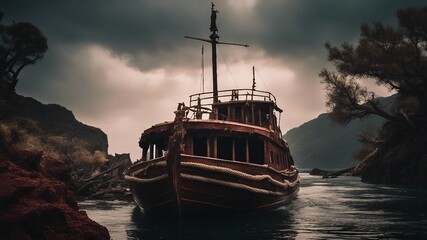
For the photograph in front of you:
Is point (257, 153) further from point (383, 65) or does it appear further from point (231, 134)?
point (383, 65)

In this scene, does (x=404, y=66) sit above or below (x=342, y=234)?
above

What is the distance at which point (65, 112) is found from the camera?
8775 centimetres

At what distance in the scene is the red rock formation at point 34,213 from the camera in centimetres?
539

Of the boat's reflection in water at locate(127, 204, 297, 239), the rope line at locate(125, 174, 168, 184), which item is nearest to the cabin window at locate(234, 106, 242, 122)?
the boat's reflection in water at locate(127, 204, 297, 239)

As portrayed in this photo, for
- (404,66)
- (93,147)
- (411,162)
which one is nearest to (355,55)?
(404,66)

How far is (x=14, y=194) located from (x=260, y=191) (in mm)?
9873

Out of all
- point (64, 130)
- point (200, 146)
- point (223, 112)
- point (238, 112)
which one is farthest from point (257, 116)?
point (64, 130)

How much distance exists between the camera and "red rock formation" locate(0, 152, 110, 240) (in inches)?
212

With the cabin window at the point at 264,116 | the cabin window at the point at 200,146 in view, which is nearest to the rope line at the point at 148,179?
the cabin window at the point at 200,146

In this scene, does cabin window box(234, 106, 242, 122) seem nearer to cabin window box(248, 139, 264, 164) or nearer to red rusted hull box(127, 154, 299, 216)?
cabin window box(248, 139, 264, 164)

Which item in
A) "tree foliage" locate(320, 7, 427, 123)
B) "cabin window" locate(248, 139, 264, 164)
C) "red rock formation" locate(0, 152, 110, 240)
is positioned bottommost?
"red rock formation" locate(0, 152, 110, 240)

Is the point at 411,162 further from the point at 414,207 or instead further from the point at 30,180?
the point at 30,180

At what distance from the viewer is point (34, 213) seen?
221 inches

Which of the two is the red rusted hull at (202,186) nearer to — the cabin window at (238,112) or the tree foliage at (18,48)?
the cabin window at (238,112)
